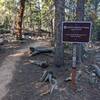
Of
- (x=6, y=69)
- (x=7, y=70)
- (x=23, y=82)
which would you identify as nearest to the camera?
(x=23, y=82)

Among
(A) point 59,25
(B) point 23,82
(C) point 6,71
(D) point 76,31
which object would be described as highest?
(A) point 59,25

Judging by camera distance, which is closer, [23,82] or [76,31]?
[76,31]

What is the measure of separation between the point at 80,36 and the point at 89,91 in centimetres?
231

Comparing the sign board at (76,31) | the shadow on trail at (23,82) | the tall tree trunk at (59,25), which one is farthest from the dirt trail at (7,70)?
the sign board at (76,31)

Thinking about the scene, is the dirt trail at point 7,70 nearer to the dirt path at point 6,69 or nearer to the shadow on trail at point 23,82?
the dirt path at point 6,69

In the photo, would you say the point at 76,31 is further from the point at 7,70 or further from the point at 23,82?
the point at 7,70

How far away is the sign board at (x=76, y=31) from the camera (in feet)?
31.1

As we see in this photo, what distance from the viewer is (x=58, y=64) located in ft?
43.2

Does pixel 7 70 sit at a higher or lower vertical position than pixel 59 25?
lower

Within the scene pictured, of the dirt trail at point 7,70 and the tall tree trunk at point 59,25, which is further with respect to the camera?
the tall tree trunk at point 59,25

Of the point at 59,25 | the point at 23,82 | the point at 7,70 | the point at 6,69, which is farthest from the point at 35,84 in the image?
the point at 59,25

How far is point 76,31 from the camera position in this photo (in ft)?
31.4

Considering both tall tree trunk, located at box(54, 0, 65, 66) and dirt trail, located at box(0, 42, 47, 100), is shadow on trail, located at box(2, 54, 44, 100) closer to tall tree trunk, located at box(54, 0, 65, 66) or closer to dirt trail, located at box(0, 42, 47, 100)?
dirt trail, located at box(0, 42, 47, 100)

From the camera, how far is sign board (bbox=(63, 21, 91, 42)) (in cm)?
948
